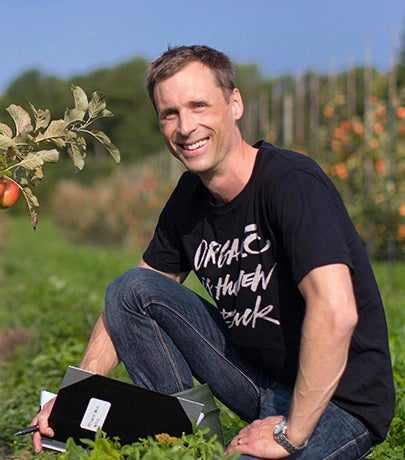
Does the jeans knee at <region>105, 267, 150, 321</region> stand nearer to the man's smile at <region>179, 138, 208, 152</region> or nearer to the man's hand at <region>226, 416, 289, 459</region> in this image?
the man's smile at <region>179, 138, 208, 152</region>

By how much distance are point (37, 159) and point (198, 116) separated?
56 cm

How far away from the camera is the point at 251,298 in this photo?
2.58 metres

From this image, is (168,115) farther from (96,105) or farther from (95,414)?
(95,414)

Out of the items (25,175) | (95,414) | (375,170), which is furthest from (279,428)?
(375,170)

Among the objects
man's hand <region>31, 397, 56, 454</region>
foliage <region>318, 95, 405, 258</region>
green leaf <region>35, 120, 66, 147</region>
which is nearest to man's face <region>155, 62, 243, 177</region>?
green leaf <region>35, 120, 66, 147</region>

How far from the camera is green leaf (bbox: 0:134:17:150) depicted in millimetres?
2199

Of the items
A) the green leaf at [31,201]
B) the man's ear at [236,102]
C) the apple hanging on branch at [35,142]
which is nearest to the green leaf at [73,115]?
the apple hanging on branch at [35,142]

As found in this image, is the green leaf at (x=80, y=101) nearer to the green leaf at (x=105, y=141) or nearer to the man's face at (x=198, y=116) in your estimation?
the green leaf at (x=105, y=141)

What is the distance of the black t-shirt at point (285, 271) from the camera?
92.4 inches

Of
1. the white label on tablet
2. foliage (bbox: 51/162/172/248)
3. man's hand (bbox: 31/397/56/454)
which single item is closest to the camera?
the white label on tablet

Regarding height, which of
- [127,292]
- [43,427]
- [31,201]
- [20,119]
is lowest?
[43,427]

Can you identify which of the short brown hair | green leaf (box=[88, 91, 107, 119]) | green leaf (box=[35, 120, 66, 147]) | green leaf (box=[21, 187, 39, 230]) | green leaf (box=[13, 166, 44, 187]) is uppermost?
the short brown hair

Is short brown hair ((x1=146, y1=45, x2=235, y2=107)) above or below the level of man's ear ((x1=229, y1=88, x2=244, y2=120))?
above

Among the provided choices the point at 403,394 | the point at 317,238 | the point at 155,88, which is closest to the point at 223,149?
the point at 155,88
